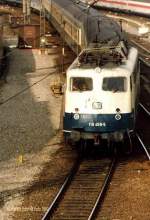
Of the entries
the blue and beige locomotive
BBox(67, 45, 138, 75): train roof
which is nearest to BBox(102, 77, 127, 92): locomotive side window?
the blue and beige locomotive

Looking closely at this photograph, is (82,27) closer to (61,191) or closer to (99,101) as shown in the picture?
(99,101)

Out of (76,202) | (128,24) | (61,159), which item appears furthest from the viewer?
(128,24)

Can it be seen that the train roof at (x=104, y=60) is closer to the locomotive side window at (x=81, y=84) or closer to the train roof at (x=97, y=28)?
the locomotive side window at (x=81, y=84)

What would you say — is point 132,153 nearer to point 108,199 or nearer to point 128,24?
point 108,199

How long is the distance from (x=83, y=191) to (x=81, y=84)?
150 inches

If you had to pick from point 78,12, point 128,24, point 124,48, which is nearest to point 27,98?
point 124,48

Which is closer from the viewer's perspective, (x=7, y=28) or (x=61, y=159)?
(x=61, y=159)

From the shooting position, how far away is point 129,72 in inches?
655

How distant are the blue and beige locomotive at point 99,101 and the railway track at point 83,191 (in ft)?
2.83

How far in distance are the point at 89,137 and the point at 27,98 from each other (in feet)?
31.5

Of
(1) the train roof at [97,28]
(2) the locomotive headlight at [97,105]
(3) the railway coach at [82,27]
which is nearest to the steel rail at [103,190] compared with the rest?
(2) the locomotive headlight at [97,105]

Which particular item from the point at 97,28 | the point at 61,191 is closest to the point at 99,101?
the point at 61,191

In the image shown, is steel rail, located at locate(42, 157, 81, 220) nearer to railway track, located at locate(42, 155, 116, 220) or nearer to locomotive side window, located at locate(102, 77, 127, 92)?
railway track, located at locate(42, 155, 116, 220)

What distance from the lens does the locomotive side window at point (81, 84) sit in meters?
16.6
